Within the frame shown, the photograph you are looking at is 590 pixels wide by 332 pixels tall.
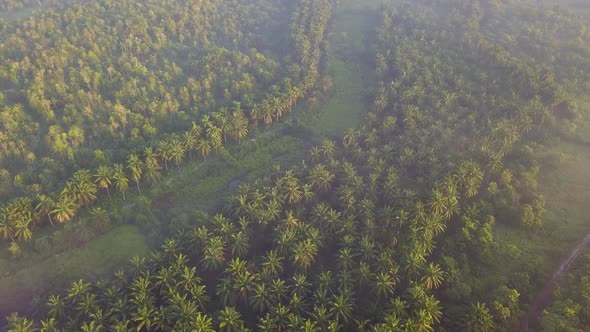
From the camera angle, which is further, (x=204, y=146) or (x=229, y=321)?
(x=204, y=146)

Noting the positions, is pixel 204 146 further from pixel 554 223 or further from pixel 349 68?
pixel 554 223

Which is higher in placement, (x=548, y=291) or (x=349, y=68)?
(x=349, y=68)

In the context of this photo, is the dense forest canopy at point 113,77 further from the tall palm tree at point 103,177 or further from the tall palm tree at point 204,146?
the tall palm tree at point 204,146

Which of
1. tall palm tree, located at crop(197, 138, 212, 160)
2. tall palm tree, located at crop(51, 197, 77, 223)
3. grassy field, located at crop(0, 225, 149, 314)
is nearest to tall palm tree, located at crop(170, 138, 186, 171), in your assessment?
tall palm tree, located at crop(197, 138, 212, 160)

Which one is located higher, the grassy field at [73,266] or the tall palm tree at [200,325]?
the tall palm tree at [200,325]

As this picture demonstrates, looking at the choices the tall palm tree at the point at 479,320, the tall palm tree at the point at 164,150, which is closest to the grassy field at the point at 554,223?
the tall palm tree at the point at 479,320

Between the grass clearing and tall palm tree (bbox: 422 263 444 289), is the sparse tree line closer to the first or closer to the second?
the grass clearing

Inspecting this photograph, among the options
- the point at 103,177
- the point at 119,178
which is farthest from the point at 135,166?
the point at 103,177

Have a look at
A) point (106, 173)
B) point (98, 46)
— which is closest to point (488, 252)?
point (106, 173)

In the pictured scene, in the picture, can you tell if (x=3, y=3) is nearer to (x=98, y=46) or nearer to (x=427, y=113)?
(x=98, y=46)
